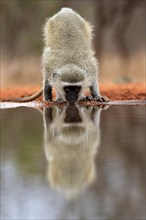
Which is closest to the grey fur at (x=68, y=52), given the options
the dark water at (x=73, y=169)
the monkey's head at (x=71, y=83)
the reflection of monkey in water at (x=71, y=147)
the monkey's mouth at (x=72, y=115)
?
the monkey's head at (x=71, y=83)

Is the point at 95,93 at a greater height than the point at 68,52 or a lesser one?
lesser

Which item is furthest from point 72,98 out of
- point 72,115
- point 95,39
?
point 95,39

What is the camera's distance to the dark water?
290cm

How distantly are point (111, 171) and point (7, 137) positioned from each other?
166cm

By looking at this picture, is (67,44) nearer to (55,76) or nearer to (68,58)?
(68,58)

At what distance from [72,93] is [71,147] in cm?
338

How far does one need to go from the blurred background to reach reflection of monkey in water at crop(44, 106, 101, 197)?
8.58 m

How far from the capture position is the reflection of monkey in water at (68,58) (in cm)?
762

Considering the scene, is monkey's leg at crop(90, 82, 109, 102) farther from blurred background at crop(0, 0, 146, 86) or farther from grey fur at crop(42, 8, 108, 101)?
blurred background at crop(0, 0, 146, 86)

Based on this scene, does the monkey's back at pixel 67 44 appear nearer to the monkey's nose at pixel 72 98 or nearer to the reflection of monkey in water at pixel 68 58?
the reflection of monkey in water at pixel 68 58

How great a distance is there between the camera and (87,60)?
319 inches

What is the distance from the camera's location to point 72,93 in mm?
7586

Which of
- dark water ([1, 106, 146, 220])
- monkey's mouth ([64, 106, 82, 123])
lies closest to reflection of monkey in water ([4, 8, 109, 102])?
monkey's mouth ([64, 106, 82, 123])

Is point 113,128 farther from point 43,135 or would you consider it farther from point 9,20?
point 9,20
